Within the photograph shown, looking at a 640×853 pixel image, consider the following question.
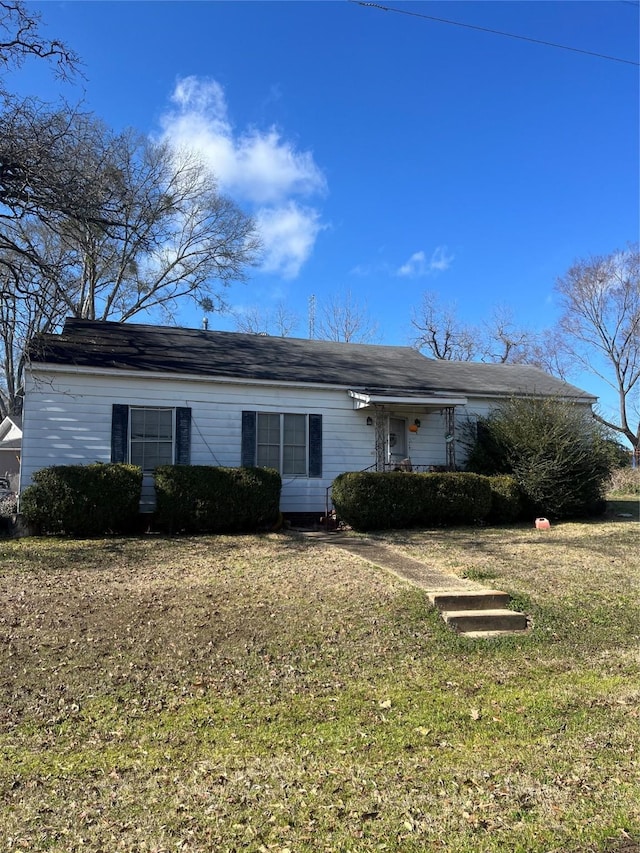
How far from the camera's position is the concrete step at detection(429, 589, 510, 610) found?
6277mm

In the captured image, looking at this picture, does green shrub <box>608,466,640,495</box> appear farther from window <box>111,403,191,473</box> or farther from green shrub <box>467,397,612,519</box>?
window <box>111,403,191,473</box>

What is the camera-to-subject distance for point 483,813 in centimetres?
298

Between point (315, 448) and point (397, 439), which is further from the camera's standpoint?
point (397, 439)

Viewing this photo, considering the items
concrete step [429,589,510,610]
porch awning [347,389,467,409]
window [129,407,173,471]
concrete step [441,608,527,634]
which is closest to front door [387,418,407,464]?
porch awning [347,389,467,409]

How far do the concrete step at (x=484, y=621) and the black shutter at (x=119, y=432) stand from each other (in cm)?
802

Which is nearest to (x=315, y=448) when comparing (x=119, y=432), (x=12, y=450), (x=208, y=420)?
(x=208, y=420)

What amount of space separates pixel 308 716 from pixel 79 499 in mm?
7412

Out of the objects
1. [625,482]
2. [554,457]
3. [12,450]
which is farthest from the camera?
[12,450]

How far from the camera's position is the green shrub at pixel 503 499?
12883mm

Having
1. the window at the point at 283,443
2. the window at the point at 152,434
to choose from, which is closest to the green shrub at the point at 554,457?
the window at the point at 283,443

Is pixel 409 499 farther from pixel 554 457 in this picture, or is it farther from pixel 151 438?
pixel 151 438

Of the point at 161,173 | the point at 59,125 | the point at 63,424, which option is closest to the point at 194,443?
the point at 63,424

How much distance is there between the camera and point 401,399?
13445 mm

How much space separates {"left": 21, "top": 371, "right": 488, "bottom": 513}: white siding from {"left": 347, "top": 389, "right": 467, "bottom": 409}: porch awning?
345mm
